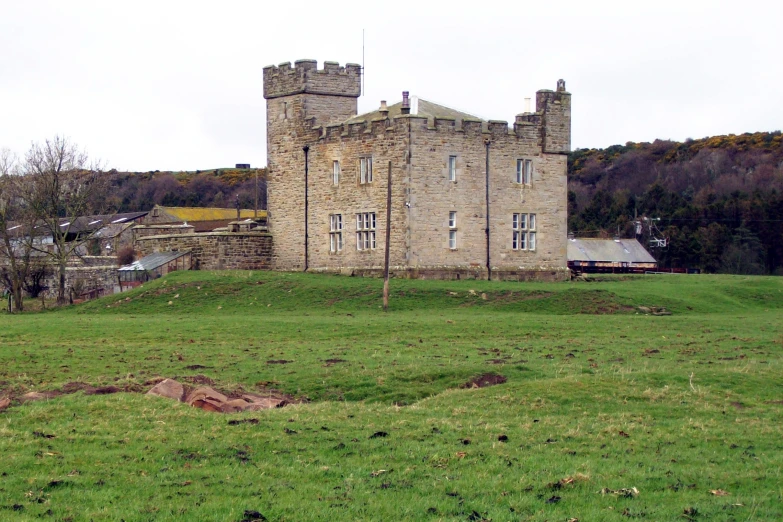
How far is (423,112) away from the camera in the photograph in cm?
5025

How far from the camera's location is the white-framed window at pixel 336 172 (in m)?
50.8

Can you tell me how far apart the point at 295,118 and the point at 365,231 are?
7.73 metres

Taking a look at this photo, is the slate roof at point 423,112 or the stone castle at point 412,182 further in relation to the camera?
the slate roof at point 423,112

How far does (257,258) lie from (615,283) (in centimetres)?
1864

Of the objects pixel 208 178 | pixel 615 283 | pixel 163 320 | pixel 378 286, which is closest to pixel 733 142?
pixel 208 178

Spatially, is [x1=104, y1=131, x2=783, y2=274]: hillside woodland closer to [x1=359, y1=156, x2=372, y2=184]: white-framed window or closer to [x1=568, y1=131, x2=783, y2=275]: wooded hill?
[x1=568, y1=131, x2=783, y2=275]: wooded hill

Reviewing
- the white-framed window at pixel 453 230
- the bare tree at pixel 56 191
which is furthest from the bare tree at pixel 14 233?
the white-framed window at pixel 453 230

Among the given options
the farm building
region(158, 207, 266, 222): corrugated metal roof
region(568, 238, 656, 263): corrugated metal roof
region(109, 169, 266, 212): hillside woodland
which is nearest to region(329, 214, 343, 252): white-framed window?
the farm building

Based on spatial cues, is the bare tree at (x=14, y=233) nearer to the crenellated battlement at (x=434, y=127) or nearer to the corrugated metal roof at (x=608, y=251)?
the crenellated battlement at (x=434, y=127)

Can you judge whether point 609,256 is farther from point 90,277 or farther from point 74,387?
point 74,387

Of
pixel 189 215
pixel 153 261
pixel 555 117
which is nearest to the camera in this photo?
pixel 555 117

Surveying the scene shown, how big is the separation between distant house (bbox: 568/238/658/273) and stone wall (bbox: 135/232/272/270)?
30081mm

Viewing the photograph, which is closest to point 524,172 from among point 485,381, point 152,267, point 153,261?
point 152,267

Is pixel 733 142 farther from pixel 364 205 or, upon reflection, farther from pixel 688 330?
pixel 688 330
